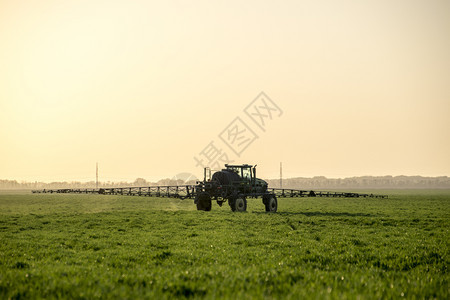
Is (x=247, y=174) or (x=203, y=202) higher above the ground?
(x=247, y=174)

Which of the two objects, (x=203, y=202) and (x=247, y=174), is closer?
(x=247, y=174)

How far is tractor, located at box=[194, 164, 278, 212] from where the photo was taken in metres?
34.0

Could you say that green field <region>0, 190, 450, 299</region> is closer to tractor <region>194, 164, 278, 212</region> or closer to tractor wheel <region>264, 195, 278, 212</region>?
tractor <region>194, 164, 278, 212</region>

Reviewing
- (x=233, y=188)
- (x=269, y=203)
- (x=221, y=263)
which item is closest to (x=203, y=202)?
(x=233, y=188)

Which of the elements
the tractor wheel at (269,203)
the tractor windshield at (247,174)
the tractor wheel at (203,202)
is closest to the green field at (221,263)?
the tractor windshield at (247,174)

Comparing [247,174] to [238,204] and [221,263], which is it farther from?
[221,263]

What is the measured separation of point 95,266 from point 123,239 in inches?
257

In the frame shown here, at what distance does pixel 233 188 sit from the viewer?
34.3 m

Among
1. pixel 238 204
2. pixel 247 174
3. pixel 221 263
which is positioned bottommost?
pixel 221 263

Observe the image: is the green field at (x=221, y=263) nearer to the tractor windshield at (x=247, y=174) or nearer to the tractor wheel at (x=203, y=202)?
the tractor windshield at (x=247, y=174)

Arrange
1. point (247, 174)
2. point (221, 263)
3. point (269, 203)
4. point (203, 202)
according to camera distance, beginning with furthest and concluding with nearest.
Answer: point (269, 203), point (203, 202), point (247, 174), point (221, 263)

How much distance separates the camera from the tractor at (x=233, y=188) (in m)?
34.0

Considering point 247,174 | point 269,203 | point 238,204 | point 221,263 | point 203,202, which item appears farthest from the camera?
point 269,203

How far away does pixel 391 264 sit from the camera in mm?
12375
